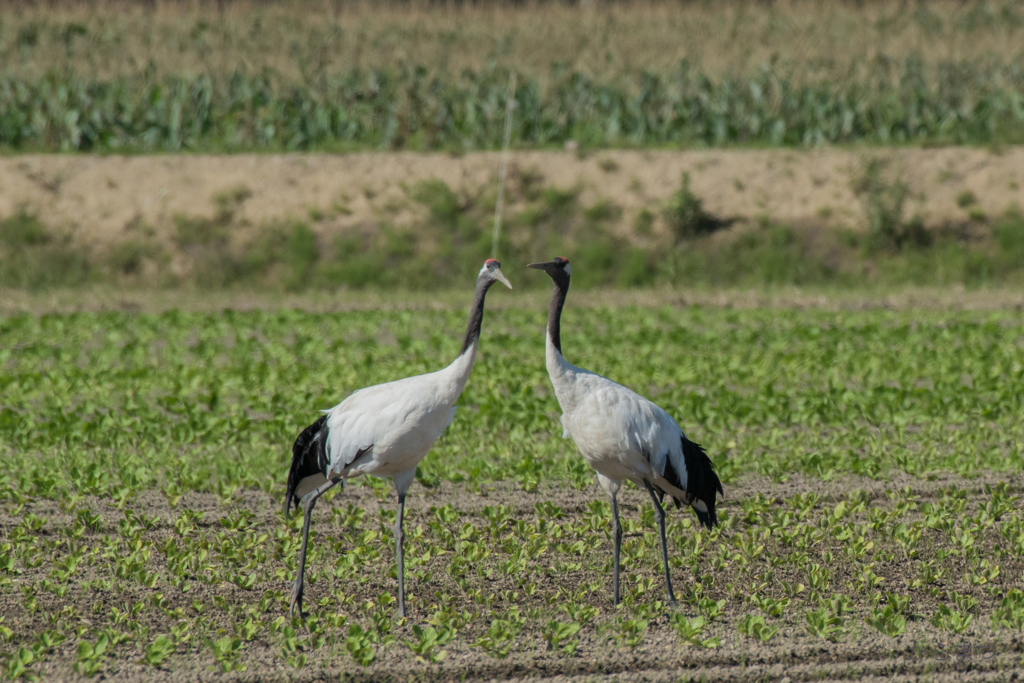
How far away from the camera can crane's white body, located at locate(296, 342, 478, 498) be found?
571cm

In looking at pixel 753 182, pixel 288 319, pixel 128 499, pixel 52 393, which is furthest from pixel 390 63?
pixel 128 499

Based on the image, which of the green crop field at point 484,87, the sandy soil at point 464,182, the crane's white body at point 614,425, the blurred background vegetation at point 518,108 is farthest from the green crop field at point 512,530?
the green crop field at point 484,87

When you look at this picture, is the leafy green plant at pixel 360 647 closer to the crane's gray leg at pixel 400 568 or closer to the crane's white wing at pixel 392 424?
the crane's gray leg at pixel 400 568

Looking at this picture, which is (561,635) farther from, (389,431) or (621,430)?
(389,431)

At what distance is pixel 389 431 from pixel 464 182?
15.8 meters

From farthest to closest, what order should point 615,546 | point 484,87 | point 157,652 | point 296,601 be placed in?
point 484,87, point 615,546, point 296,601, point 157,652

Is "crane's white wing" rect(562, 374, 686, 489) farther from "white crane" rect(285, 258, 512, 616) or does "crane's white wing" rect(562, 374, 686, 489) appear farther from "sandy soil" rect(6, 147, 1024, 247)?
"sandy soil" rect(6, 147, 1024, 247)

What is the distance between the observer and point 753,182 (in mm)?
21000

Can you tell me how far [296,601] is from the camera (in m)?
5.52

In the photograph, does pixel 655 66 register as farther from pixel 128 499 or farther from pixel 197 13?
pixel 128 499

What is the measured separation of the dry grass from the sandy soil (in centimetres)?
290

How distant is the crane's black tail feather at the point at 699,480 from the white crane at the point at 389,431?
3.88 ft

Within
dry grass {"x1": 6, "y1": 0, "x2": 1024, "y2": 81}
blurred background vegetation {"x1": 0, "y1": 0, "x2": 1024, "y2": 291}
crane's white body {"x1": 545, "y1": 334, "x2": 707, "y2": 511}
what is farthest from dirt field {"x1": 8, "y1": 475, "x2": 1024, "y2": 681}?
dry grass {"x1": 6, "y1": 0, "x2": 1024, "y2": 81}

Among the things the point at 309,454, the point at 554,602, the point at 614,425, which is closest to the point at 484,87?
the point at 309,454
